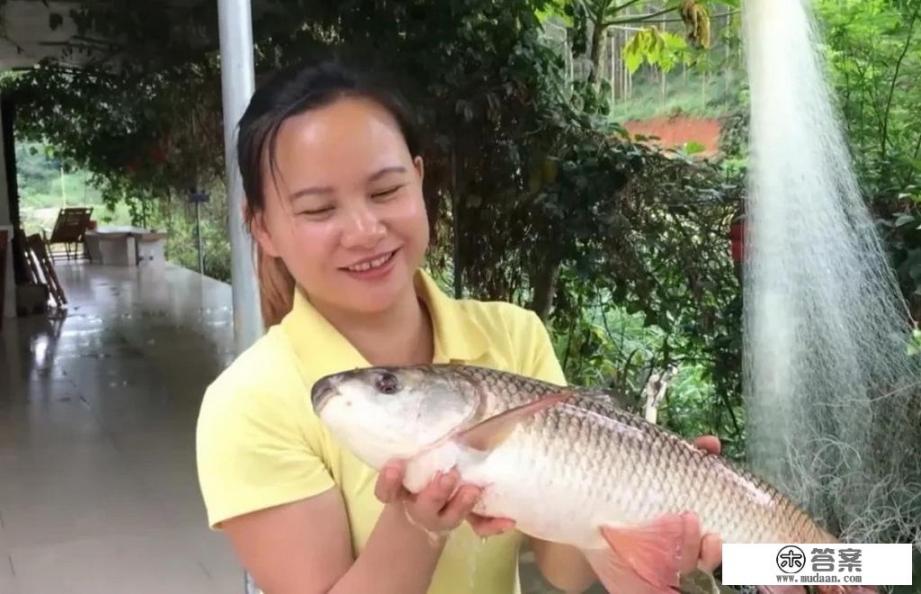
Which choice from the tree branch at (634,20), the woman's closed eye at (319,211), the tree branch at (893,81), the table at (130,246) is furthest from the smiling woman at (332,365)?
the table at (130,246)

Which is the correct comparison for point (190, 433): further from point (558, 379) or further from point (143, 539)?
point (558, 379)

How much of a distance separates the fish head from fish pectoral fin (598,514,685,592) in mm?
182

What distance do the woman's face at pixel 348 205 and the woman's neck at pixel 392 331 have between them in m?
0.03

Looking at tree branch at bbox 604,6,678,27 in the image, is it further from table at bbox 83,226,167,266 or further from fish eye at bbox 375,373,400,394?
table at bbox 83,226,167,266

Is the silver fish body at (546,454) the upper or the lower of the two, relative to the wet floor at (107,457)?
upper

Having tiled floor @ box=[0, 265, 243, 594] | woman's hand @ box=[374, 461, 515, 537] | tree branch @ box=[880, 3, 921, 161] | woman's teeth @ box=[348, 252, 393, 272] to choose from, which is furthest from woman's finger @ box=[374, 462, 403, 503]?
tiled floor @ box=[0, 265, 243, 594]

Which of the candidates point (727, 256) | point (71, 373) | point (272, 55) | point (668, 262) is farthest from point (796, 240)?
point (71, 373)

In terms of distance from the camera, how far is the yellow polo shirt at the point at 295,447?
913 mm

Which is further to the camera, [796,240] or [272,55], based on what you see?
[272,55]

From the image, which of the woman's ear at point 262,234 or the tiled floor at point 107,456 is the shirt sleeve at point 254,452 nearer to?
the woman's ear at point 262,234

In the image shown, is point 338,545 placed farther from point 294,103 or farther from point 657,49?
point 657,49

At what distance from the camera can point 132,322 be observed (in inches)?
321

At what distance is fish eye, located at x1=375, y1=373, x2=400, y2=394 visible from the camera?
2.77 ft

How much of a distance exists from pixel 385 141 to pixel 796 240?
5.98 ft
